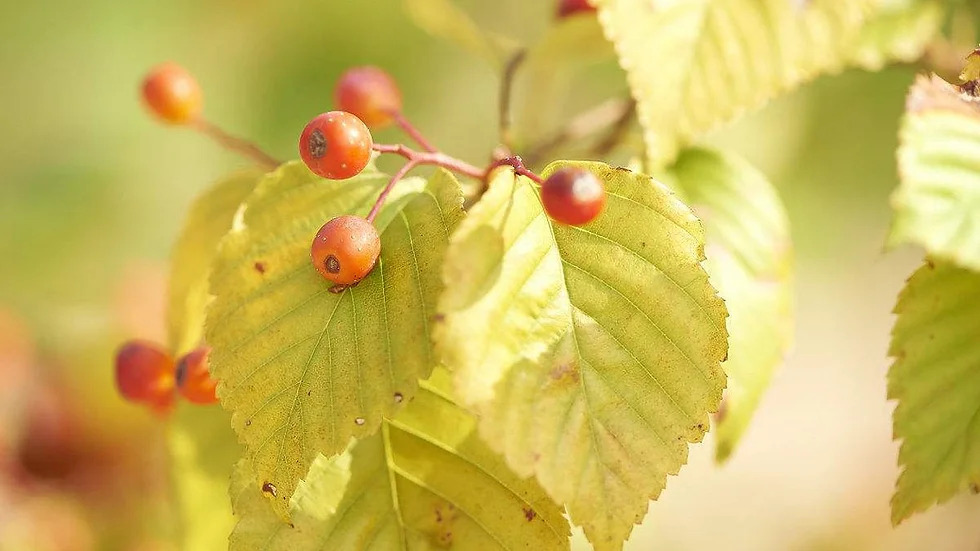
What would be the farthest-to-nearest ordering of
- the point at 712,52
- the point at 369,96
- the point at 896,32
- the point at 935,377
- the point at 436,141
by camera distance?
the point at 436,141
the point at 896,32
the point at 369,96
the point at 712,52
the point at 935,377

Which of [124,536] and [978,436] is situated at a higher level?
[124,536]

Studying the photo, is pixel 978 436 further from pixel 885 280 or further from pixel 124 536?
pixel 885 280

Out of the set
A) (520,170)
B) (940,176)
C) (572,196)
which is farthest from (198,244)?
(940,176)

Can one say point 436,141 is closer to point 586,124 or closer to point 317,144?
point 586,124

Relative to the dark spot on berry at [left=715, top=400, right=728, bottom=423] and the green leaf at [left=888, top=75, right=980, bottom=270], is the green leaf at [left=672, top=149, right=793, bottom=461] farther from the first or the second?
the green leaf at [left=888, top=75, right=980, bottom=270]

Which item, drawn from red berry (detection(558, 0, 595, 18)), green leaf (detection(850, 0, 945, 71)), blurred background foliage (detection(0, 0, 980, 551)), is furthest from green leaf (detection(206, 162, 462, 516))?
blurred background foliage (detection(0, 0, 980, 551))

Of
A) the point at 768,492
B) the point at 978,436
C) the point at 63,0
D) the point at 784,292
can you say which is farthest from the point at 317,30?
the point at 978,436
